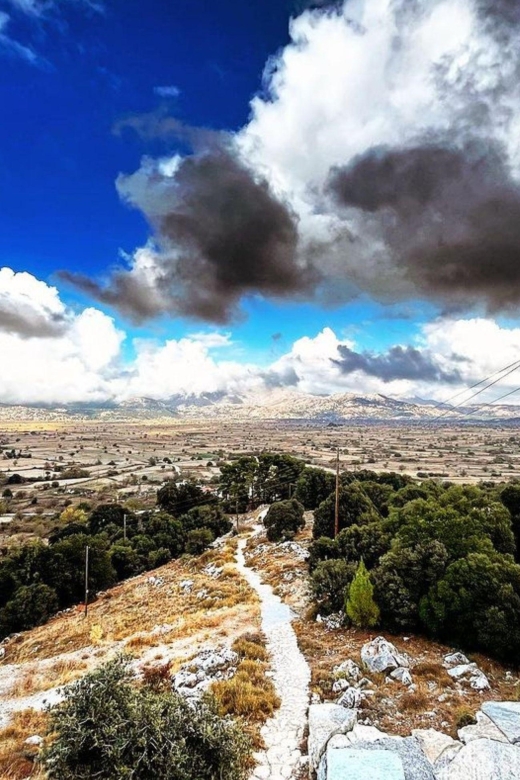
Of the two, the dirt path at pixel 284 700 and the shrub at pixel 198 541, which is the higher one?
the dirt path at pixel 284 700

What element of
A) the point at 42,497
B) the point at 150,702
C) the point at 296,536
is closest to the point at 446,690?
the point at 150,702

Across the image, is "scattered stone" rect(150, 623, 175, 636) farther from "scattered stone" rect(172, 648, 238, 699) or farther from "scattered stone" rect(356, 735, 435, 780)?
"scattered stone" rect(356, 735, 435, 780)

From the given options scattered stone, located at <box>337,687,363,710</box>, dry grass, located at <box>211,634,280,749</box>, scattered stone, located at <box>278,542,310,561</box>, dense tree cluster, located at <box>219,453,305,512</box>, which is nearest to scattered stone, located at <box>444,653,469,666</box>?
scattered stone, located at <box>337,687,363,710</box>

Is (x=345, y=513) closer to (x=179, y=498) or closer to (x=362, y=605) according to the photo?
(x=362, y=605)

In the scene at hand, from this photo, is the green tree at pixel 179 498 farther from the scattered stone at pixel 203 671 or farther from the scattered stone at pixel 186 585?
the scattered stone at pixel 203 671

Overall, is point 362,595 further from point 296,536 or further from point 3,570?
point 3,570

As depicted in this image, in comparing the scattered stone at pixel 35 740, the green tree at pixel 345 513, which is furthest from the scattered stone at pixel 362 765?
the green tree at pixel 345 513
